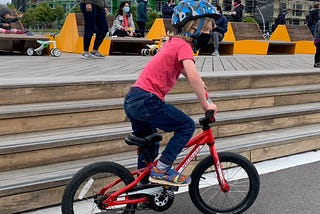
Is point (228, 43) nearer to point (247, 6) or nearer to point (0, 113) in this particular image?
point (0, 113)

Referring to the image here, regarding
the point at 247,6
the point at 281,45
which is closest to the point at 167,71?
the point at 281,45

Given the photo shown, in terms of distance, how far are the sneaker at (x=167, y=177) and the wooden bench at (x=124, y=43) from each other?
8.92 metres

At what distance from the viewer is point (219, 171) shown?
359cm

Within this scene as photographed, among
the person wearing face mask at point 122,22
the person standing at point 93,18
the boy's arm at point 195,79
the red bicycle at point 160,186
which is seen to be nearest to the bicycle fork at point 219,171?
the red bicycle at point 160,186

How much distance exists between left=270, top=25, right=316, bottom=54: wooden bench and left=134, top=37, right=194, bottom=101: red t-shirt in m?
14.7

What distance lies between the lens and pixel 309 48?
17.1 meters

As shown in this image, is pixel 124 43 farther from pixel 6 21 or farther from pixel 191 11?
pixel 191 11

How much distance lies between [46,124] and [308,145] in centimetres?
357

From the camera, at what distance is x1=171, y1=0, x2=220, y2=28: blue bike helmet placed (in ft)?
10.5

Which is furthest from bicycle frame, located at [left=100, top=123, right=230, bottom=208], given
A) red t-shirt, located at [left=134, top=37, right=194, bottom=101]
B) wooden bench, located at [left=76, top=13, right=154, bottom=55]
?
wooden bench, located at [left=76, top=13, right=154, bottom=55]

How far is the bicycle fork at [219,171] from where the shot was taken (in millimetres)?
3558

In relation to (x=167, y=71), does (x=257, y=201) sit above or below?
below

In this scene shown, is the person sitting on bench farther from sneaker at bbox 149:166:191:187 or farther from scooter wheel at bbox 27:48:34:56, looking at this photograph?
sneaker at bbox 149:166:191:187

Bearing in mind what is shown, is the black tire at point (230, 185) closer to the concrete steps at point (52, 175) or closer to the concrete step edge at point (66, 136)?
the concrete steps at point (52, 175)
